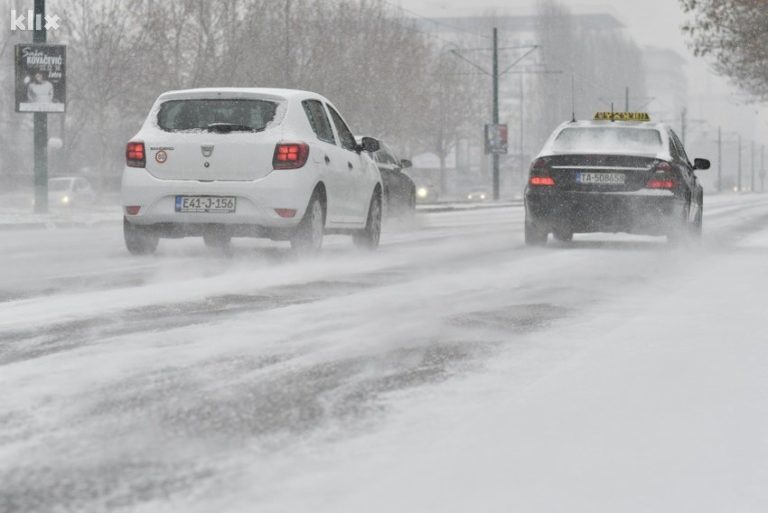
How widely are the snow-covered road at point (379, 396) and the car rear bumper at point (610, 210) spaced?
562 centimetres

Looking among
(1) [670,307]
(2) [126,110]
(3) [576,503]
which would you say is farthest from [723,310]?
(2) [126,110]

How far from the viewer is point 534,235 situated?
1656 cm

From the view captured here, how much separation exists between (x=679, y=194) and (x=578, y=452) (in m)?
12.3

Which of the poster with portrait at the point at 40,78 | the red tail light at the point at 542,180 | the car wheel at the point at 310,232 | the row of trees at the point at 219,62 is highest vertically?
the row of trees at the point at 219,62

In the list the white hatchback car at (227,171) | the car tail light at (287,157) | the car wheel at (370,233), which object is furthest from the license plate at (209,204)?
the car wheel at (370,233)

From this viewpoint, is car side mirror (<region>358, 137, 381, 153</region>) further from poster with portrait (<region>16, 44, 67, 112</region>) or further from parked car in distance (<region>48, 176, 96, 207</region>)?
parked car in distance (<region>48, 176, 96, 207</region>)

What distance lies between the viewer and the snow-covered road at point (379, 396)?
3668 mm

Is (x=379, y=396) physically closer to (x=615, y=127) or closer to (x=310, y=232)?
(x=310, y=232)

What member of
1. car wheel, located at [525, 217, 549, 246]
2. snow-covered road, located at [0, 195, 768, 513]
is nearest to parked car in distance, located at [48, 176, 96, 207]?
car wheel, located at [525, 217, 549, 246]

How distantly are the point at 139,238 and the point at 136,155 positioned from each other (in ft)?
2.51

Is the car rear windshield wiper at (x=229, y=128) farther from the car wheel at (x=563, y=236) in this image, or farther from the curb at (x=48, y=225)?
the curb at (x=48, y=225)

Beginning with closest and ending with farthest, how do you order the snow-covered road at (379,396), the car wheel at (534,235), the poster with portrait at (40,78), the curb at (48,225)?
the snow-covered road at (379,396), the car wheel at (534,235), the curb at (48,225), the poster with portrait at (40,78)

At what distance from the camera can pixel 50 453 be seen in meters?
4.02

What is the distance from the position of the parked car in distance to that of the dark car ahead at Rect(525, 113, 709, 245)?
94.6ft
